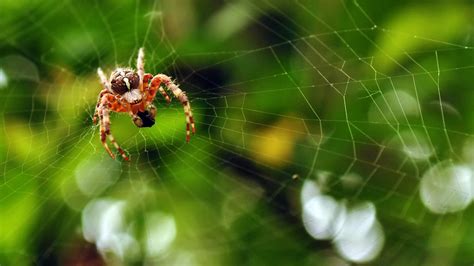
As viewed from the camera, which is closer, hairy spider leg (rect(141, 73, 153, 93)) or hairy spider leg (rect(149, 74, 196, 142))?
hairy spider leg (rect(149, 74, 196, 142))

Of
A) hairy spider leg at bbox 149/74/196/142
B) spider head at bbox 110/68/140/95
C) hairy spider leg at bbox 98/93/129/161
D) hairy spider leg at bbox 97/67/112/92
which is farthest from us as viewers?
spider head at bbox 110/68/140/95

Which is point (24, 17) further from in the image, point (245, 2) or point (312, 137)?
point (312, 137)

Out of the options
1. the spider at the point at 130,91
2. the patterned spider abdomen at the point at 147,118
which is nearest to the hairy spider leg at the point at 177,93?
the spider at the point at 130,91

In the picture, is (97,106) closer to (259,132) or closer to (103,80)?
(103,80)

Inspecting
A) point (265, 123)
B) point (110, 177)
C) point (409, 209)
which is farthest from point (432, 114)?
point (110, 177)

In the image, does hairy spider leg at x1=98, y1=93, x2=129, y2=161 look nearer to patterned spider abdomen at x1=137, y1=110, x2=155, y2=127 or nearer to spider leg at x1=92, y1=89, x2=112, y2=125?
spider leg at x1=92, y1=89, x2=112, y2=125

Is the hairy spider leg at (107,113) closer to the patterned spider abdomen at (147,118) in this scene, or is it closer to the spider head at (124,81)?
the spider head at (124,81)

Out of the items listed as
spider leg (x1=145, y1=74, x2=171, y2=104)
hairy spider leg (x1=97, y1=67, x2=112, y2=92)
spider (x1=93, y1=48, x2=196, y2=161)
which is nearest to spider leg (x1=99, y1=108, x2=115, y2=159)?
spider (x1=93, y1=48, x2=196, y2=161)
